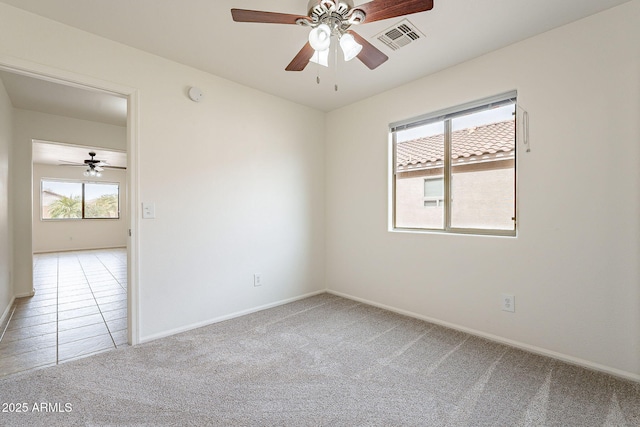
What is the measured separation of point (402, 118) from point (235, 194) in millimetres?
1998

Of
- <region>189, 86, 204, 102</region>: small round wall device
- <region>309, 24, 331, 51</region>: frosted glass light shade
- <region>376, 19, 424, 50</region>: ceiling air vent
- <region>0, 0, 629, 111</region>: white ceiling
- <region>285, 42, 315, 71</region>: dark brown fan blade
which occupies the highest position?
<region>0, 0, 629, 111</region>: white ceiling

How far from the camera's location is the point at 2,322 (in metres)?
2.79

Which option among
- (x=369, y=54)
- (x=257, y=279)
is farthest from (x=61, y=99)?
(x=369, y=54)

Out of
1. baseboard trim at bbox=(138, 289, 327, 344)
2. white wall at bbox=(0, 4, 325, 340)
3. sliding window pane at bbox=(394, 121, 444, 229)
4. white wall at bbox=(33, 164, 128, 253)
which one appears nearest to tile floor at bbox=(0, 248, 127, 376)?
baseboard trim at bbox=(138, 289, 327, 344)

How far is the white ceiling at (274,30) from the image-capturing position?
1.89m

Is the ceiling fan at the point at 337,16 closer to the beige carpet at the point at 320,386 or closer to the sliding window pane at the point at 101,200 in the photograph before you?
the beige carpet at the point at 320,386

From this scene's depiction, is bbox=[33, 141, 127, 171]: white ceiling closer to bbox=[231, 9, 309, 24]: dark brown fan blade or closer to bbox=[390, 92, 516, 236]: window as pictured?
bbox=[231, 9, 309, 24]: dark brown fan blade

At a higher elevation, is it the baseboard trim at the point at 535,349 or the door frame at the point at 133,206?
the door frame at the point at 133,206

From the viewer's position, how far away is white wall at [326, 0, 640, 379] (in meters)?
1.88

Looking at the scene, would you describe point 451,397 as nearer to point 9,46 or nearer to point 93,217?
point 9,46

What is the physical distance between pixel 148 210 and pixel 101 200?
818 centimetres

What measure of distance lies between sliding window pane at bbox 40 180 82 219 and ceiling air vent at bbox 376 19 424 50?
32.1 feet

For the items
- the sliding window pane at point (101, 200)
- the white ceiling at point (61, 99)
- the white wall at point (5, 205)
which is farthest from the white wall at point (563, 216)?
the sliding window pane at point (101, 200)

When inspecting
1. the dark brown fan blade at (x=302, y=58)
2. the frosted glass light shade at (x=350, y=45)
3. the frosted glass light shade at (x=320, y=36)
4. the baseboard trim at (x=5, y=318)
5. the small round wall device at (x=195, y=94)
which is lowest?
the baseboard trim at (x=5, y=318)
